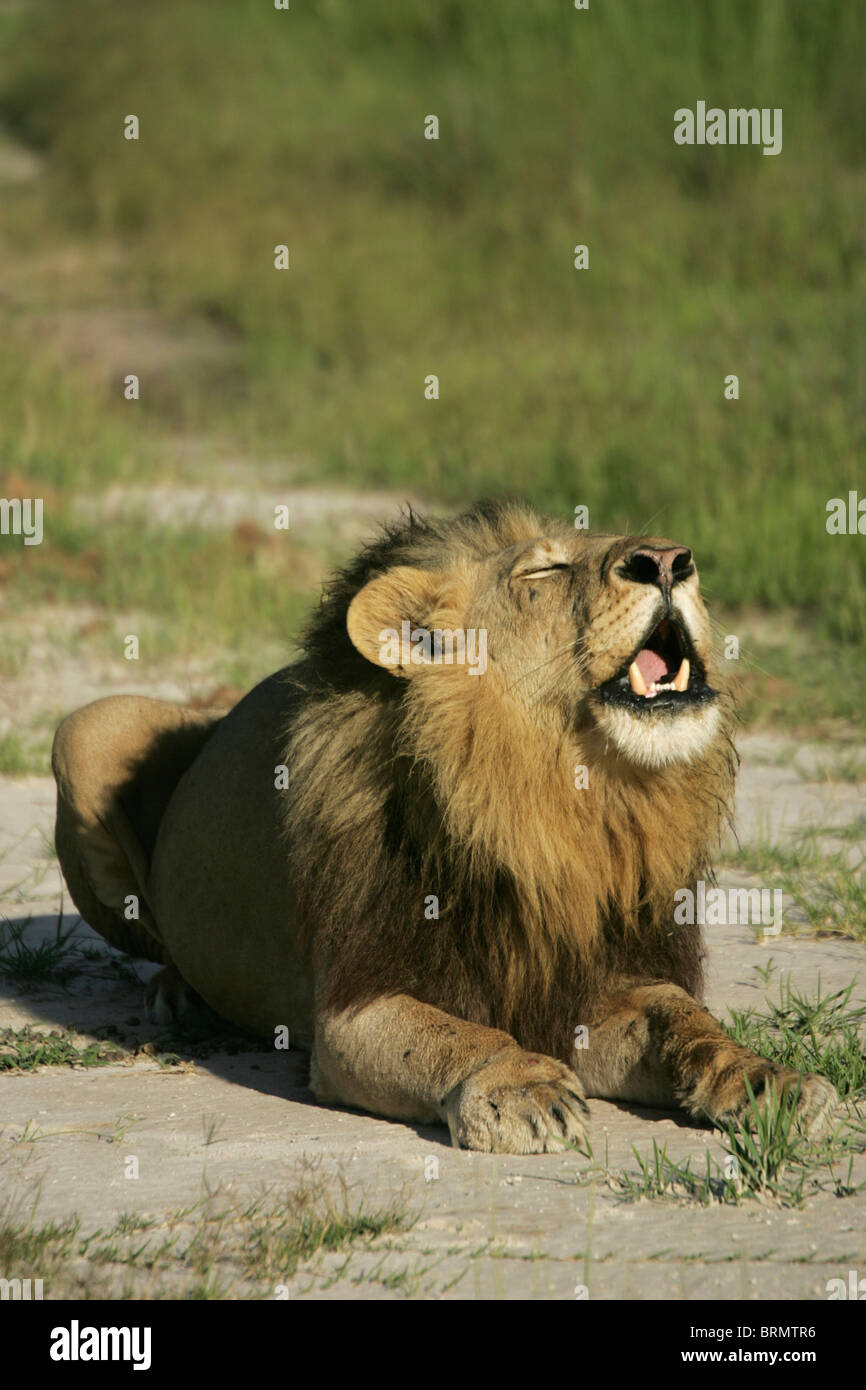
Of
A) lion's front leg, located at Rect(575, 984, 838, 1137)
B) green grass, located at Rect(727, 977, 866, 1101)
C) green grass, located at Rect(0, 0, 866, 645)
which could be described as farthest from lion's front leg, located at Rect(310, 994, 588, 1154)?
green grass, located at Rect(0, 0, 866, 645)

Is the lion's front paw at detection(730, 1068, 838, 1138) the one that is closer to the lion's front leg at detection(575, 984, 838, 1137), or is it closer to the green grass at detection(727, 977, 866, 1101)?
the lion's front leg at detection(575, 984, 838, 1137)

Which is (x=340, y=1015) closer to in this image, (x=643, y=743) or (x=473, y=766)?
(x=473, y=766)

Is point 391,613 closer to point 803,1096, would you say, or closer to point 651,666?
point 651,666

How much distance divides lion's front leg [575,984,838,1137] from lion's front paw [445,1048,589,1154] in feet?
0.93

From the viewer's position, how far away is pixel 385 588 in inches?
176

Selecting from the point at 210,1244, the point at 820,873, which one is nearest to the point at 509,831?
the point at 210,1244

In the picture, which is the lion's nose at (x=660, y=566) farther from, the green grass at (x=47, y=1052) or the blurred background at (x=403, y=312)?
the blurred background at (x=403, y=312)

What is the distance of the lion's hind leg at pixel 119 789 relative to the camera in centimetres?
564

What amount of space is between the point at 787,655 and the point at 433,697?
19.3ft

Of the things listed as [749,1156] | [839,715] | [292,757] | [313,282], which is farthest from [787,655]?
[313,282]

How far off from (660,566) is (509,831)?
684 mm

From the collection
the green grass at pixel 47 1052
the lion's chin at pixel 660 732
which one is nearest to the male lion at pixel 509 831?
the lion's chin at pixel 660 732

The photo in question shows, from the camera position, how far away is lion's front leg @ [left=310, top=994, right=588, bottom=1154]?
4.02m

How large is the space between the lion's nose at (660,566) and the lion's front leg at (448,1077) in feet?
3.52
